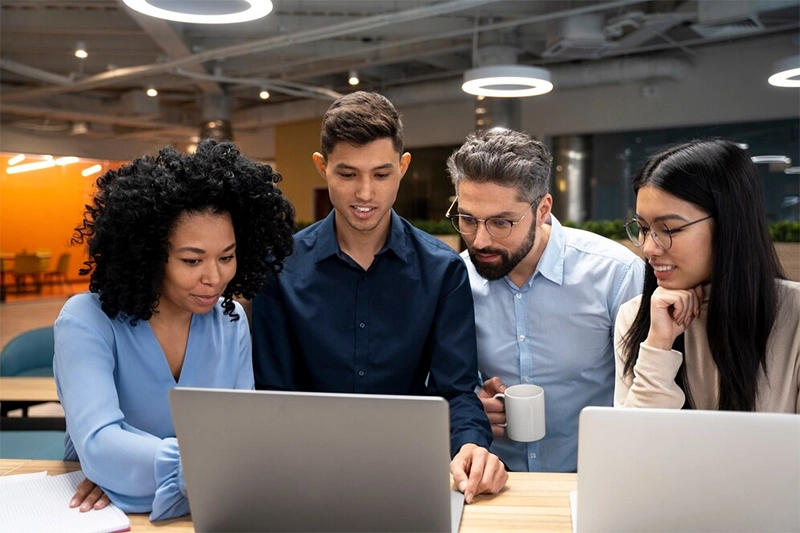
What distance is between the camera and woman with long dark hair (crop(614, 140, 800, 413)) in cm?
160

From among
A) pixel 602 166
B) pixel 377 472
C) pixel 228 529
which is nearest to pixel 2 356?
pixel 228 529

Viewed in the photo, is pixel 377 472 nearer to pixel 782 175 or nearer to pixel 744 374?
pixel 744 374

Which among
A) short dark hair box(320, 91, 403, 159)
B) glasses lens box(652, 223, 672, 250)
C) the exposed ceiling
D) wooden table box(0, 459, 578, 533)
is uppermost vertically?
the exposed ceiling

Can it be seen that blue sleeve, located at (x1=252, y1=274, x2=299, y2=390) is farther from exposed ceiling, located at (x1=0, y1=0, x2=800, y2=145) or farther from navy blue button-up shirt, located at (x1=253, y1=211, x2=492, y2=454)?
exposed ceiling, located at (x1=0, y1=0, x2=800, y2=145)

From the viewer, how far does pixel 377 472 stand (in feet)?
3.64

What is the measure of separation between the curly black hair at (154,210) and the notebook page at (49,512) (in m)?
0.39

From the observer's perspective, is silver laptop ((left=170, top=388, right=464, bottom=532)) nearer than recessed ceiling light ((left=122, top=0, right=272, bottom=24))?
Yes

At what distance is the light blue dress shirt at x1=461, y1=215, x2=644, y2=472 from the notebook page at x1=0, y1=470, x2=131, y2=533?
126cm

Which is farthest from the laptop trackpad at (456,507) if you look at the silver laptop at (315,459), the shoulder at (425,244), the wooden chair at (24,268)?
the wooden chair at (24,268)

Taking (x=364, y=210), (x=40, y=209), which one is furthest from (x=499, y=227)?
(x=40, y=209)

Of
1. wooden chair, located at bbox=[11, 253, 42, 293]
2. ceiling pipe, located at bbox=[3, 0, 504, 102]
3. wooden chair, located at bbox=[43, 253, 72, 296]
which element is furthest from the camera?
wooden chair, located at bbox=[43, 253, 72, 296]

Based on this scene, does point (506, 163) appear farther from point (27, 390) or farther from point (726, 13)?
point (726, 13)

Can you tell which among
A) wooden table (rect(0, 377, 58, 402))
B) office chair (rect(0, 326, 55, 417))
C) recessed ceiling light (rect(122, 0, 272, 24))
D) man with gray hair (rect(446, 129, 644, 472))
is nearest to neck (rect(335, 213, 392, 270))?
man with gray hair (rect(446, 129, 644, 472))

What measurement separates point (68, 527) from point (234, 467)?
0.42m
